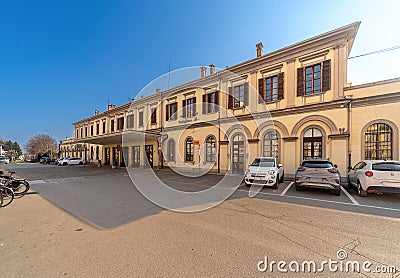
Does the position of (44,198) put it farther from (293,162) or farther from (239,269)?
(293,162)

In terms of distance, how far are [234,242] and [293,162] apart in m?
10.7

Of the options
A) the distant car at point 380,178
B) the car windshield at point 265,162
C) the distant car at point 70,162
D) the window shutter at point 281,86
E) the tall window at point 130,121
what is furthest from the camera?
the distant car at point 70,162

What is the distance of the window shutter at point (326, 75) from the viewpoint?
39.1 feet

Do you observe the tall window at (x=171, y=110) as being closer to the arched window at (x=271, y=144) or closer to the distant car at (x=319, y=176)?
the arched window at (x=271, y=144)

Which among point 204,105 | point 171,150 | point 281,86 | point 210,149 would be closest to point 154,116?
point 171,150

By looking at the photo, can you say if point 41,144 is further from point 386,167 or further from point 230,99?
point 386,167

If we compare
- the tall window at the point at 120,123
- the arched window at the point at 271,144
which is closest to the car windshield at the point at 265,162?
the arched window at the point at 271,144

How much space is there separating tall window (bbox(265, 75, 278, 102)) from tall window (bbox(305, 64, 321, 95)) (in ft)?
6.83

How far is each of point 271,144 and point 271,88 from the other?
14.0ft

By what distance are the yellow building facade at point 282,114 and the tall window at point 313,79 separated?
2.3 inches

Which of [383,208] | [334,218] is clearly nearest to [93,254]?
[334,218]

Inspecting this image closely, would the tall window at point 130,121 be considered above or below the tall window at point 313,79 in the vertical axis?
below

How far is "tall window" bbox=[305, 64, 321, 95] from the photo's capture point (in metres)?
12.4

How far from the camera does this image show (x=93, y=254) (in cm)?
333
